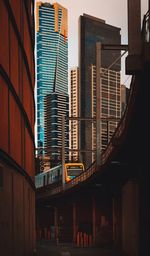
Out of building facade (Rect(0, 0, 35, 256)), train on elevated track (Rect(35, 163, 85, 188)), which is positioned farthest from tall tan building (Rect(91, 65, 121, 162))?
building facade (Rect(0, 0, 35, 256))

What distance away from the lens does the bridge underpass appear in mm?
21105

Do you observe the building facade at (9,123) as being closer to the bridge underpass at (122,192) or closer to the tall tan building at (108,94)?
the bridge underpass at (122,192)

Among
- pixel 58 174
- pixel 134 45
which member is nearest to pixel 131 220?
pixel 134 45

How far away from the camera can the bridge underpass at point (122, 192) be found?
2110 cm

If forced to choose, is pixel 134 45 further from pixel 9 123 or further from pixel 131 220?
pixel 131 220

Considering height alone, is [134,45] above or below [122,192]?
above

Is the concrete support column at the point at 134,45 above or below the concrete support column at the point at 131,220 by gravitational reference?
above

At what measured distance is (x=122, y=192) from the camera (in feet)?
161

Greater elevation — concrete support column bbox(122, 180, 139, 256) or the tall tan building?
the tall tan building

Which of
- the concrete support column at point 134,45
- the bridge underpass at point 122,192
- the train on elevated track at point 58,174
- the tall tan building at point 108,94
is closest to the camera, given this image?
the concrete support column at point 134,45

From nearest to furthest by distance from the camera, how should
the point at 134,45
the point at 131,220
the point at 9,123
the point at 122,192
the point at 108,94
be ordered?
the point at 134,45
the point at 9,123
the point at 131,220
the point at 122,192
the point at 108,94

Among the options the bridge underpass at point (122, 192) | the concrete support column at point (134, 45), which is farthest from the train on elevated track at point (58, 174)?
the concrete support column at point (134, 45)

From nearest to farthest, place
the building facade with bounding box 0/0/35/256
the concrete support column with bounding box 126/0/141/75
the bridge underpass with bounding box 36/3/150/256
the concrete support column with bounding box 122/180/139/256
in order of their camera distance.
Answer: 1. the concrete support column with bounding box 126/0/141/75
2. the building facade with bounding box 0/0/35/256
3. the bridge underpass with bounding box 36/3/150/256
4. the concrete support column with bounding box 122/180/139/256

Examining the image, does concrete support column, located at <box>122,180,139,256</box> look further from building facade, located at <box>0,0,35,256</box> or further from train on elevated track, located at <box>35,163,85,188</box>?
train on elevated track, located at <box>35,163,85,188</box>
